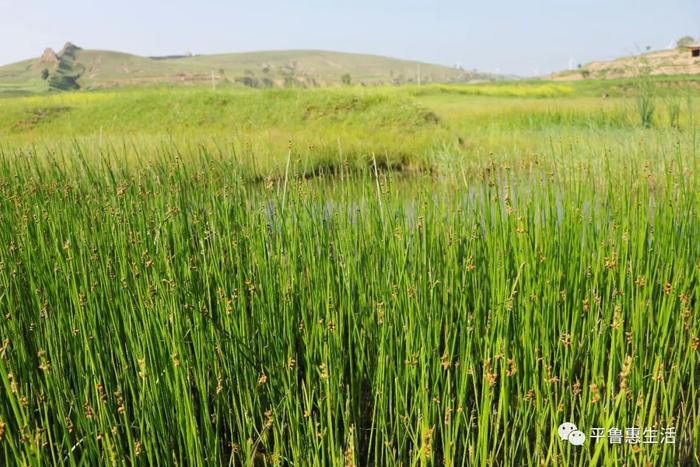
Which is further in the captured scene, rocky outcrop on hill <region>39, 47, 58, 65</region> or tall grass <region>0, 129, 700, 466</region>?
rocky outcrop on hill <region>39, 47, 58, 65</region>

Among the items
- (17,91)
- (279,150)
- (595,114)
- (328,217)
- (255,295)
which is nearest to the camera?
(255,295)

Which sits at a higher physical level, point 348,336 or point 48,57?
point 48,57

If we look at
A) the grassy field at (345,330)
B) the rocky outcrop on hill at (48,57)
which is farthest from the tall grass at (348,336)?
the rocky outcrop on hill at (48,57)

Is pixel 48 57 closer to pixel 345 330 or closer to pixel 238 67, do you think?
pixel 238 67

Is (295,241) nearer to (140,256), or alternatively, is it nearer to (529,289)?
(140,256)

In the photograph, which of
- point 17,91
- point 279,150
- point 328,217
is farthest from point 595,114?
point 17,91

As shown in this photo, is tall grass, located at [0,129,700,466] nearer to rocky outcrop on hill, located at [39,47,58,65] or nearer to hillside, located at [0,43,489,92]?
hillside, located at [0,43,489,92]

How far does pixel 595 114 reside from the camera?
11.4 m

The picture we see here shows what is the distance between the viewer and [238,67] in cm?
14325

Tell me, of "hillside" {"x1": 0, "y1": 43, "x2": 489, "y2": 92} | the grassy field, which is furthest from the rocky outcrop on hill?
the grassy field

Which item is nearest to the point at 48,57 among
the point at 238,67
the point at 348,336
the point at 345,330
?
the point at 238,67

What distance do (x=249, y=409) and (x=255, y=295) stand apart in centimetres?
36

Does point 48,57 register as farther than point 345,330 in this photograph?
Yes

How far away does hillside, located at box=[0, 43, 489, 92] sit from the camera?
9694 cm
